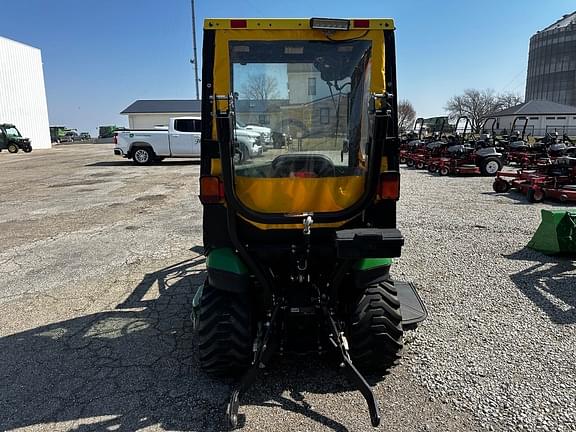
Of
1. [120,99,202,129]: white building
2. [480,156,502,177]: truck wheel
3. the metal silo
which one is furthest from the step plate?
the metal silo

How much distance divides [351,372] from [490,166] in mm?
14179

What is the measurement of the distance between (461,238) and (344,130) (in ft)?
14.7

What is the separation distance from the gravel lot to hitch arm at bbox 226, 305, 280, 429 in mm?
161

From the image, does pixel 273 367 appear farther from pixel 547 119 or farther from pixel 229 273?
pixel 547 119

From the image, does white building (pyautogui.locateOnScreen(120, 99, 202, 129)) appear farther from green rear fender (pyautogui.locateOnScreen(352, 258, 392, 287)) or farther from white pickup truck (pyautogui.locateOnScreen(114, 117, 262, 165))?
green rear fender (pyautogui.locateOnScreen(352, 258, 392, 287))

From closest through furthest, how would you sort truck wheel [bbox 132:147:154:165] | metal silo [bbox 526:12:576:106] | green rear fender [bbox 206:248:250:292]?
green rear fender [bbox 206:248:250:292] → truck wheel [bbox 132:147:154:165] → metal silo [bbox 526:12:576:106]

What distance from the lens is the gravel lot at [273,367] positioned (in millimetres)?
2641

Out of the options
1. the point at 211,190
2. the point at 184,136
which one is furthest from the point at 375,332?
the point at 184,136

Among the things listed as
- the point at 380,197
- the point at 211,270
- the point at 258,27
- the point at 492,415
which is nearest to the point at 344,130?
the point at 380,197

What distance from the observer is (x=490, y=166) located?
14.8 meters

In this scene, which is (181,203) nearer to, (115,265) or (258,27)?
(115,265)

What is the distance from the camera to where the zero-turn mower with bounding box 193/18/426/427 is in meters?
2.72

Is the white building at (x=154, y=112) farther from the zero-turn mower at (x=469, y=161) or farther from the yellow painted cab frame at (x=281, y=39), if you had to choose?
the yellow painted cab frame at (x=281, y=39)

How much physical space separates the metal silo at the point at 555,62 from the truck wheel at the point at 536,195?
263 ft
